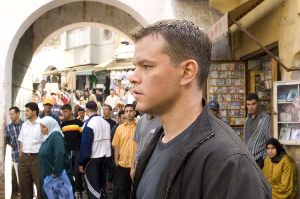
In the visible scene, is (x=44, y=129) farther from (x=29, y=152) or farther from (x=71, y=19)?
(x=71, y=19)

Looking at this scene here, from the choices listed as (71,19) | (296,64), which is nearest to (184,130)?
(296,64)

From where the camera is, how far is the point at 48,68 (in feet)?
101

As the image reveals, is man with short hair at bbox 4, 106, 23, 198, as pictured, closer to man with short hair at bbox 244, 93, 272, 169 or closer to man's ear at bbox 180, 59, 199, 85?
man with short hair at bbox 244, 93, 272, 169

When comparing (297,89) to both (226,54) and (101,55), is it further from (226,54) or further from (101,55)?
(101,55)

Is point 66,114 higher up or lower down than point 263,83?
lower down

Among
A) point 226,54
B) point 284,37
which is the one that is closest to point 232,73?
point 226,54

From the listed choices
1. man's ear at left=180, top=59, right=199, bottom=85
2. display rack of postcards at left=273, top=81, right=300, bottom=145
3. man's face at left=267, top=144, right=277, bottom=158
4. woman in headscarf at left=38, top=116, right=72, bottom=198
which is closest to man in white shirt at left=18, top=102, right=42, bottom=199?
woman in headscarf at left=38, top=116, right=72, bottom=198

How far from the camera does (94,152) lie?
7.78 meters

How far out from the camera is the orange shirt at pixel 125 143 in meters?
7.50

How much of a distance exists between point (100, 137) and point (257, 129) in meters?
2.55

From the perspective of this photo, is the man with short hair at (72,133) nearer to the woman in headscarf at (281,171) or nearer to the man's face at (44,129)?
the man's face at (44,129)

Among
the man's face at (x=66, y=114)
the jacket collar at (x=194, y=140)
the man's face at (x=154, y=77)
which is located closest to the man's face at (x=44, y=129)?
the man's face at (x=66, y=114)

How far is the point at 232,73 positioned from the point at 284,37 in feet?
7.63

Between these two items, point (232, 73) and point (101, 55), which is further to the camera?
point (101, 55)
